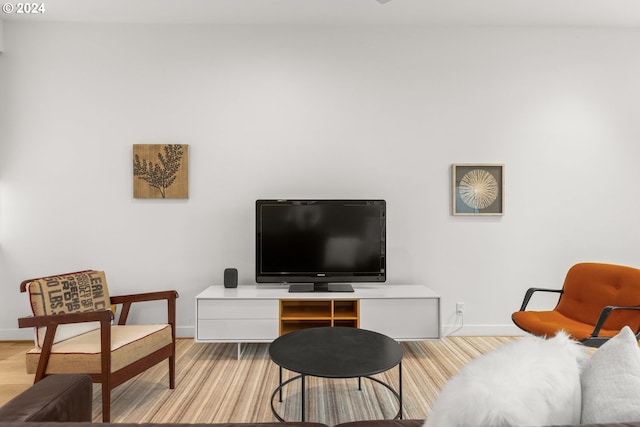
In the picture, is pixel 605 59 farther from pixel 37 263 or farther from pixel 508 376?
pixel 37 263

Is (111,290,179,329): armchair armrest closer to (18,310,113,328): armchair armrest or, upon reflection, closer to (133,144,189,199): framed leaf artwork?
(18,310,113,328): armchair armrest

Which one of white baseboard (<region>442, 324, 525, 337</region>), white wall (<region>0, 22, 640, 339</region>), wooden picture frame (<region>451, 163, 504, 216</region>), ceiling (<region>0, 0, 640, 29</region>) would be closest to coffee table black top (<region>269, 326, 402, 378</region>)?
white wall (<region>0, 22, 640, 339</region>)

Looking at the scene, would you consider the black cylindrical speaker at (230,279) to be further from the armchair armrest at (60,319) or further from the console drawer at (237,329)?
the armchair armrest at (60,319)

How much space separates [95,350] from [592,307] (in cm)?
322

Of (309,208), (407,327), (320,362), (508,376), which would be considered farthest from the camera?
(309,208)

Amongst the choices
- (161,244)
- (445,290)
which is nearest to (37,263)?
(161,244)

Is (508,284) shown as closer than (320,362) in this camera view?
No

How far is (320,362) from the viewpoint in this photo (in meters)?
1.83

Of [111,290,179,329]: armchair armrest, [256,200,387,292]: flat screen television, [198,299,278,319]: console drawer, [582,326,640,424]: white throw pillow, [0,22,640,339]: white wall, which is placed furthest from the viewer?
[0,22,640,339]: white wall

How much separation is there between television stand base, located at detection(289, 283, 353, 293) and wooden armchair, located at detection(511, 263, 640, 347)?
4.34ft

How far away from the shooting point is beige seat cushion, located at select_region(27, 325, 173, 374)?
200 cm

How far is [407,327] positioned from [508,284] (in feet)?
3.90

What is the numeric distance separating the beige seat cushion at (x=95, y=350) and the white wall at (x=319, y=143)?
42.8 inches

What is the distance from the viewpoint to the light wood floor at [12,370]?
2.44 metres
